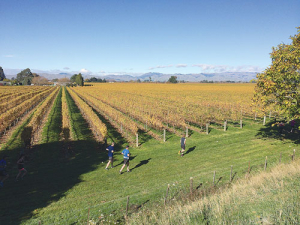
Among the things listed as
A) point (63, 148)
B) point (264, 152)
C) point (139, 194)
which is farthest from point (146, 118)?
point (139, 194)

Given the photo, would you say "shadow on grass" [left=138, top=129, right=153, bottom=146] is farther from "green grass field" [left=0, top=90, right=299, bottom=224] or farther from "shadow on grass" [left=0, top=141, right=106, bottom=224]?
"shadow on grass" [left=0, top=141, right=106, bottom=224]

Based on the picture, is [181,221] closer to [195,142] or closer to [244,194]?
[244,194]

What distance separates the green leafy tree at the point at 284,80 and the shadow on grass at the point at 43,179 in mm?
13563

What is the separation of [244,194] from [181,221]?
3399 mm

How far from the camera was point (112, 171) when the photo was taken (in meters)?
12.9

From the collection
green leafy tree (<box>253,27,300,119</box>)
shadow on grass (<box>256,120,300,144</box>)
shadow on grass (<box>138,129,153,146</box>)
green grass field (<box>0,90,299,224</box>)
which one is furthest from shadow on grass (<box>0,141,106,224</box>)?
shadow on grass (<box>256,120,300,144</box>)

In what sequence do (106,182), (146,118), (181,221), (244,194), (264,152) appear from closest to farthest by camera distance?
1. (181,221)
2. (244,194)
3. (106,182)
4. (264,152)
5. (146,118)

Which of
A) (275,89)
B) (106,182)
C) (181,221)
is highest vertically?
(275,89)

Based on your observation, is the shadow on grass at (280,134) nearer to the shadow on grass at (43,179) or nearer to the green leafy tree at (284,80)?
the green leafy tree at (284,80)

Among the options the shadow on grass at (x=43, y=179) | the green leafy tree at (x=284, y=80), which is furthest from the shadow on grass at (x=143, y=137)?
the green leafy tree at (x=284, y=80)

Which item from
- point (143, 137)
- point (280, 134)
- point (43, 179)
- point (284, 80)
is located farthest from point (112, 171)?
point (280, 134)

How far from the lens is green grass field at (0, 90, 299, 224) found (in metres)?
8.64

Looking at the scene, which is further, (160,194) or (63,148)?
(63,148)

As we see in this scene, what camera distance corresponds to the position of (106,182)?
11375 mm
